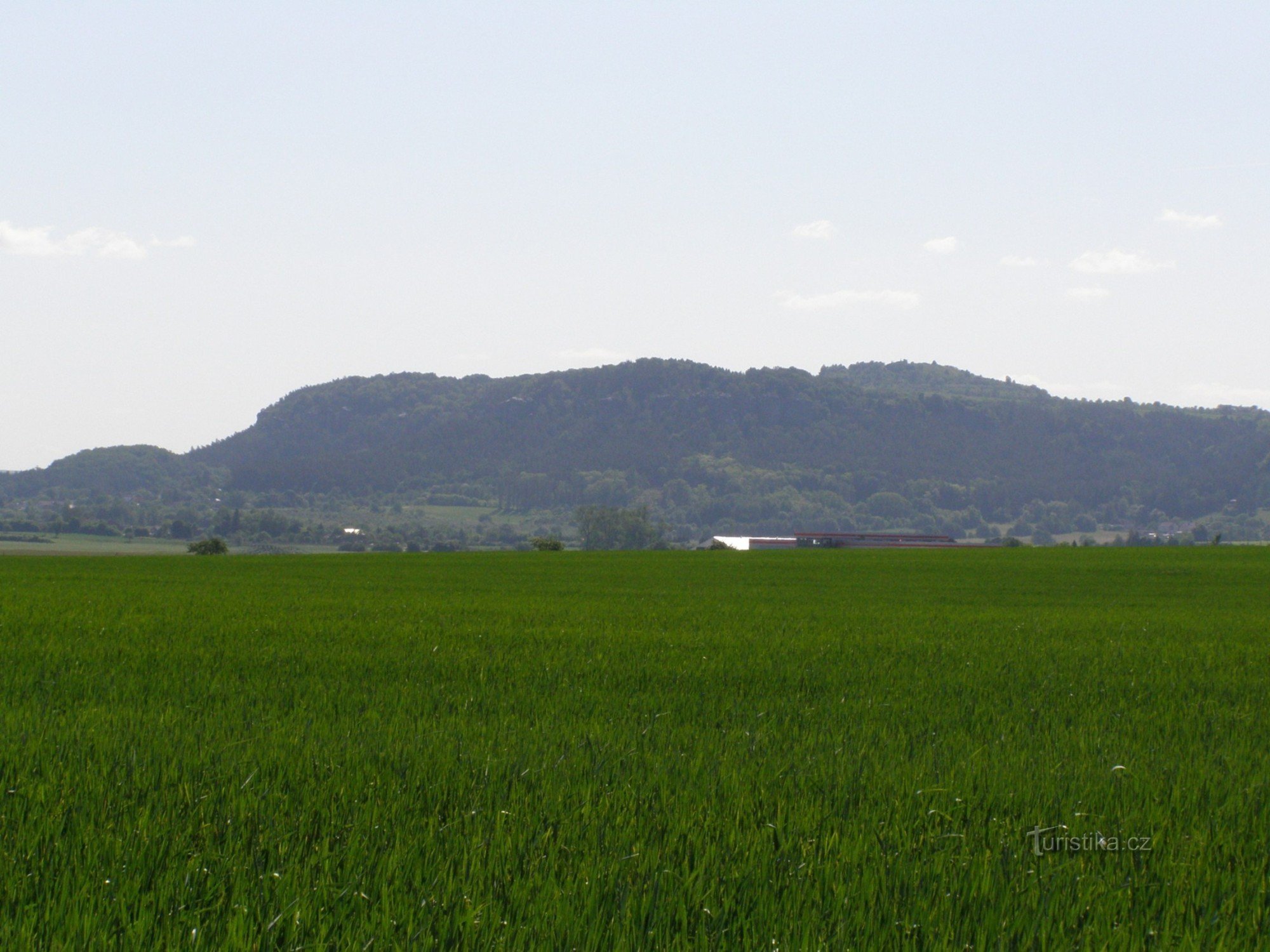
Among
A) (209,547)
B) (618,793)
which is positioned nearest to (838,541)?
(209,547)

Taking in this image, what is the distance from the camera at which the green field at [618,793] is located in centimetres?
405

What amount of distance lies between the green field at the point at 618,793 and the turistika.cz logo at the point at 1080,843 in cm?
3

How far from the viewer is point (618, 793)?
5.75 meters

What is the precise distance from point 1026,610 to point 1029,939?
78.2ft

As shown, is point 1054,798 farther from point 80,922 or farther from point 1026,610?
point 1026,610

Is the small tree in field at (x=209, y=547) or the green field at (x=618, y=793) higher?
the green field at (x=618, y=793)

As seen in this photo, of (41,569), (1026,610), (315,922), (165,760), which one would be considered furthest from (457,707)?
(41,569)

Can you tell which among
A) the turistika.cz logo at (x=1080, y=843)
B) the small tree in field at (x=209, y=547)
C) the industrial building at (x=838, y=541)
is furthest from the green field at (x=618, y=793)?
the industrial building at (x=838, y=541)

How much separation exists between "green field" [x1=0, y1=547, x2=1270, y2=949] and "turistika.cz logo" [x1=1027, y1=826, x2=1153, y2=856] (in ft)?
0.09

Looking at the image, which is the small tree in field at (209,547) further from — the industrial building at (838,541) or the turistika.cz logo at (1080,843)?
the turistika.cz logo at (1080,843)

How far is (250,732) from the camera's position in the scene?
24.0 ft

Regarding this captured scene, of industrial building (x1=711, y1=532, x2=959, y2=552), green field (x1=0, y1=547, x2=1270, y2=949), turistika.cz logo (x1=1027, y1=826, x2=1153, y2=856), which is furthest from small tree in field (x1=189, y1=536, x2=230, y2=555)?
turistika.cz logo (x1=1027, y1=826, x2=1153, y2=856)

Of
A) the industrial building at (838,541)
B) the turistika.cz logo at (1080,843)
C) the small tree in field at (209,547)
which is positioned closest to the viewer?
the turistika.cz logo at (1080,843)

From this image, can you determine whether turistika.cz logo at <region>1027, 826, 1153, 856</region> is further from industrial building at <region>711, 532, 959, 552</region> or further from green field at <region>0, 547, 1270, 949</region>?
industrial building at <region>711, 532, 959, 552</region>
